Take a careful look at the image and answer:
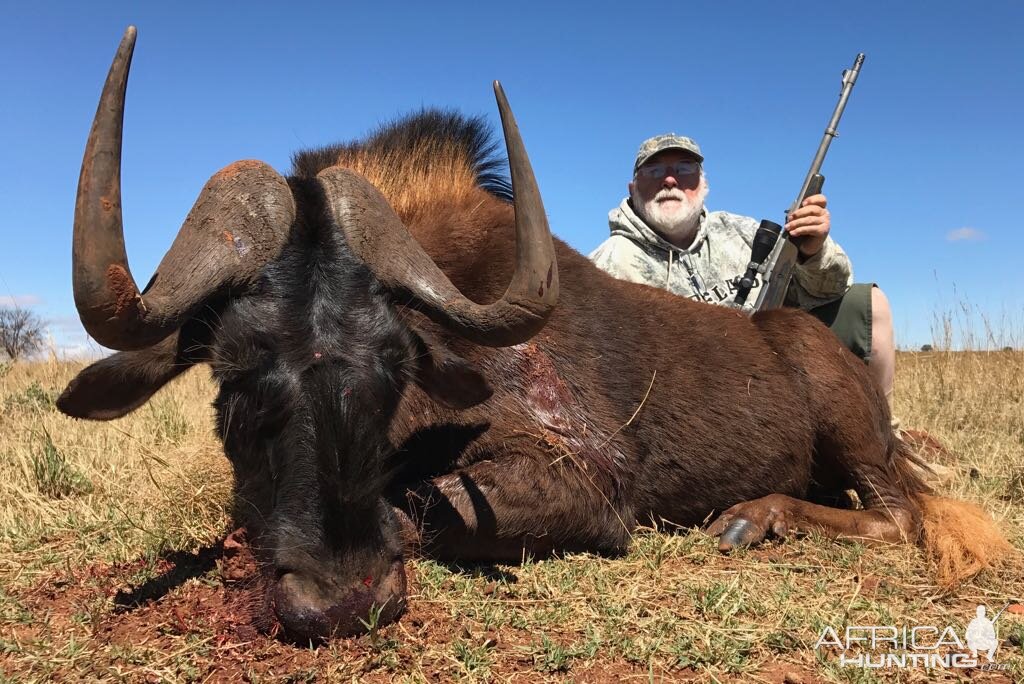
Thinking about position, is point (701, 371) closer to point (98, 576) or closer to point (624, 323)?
point (624, 323)

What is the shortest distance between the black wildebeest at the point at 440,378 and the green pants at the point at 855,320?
1.12 meters

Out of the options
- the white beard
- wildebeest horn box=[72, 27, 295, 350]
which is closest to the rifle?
the white beard

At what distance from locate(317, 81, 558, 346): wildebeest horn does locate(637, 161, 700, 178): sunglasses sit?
4.67m

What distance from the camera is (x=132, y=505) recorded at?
4000 millimetres

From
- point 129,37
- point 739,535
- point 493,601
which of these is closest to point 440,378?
point 493,601

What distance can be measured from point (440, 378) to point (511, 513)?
0.71 m

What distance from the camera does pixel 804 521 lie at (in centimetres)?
419

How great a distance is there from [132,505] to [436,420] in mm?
1787

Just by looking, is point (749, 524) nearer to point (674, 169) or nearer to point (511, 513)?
point (511, 513)

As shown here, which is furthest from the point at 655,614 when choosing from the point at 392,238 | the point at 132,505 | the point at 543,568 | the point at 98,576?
the point at 132,505

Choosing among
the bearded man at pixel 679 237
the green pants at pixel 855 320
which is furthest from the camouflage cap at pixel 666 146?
the green pants at pixel 855 320

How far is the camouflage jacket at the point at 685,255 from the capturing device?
6.88 meters

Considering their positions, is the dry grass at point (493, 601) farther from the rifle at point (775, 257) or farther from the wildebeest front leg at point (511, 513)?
the rifle at point (775, 257)

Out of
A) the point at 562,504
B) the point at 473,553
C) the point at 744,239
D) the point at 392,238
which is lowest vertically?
the point at 473,553
